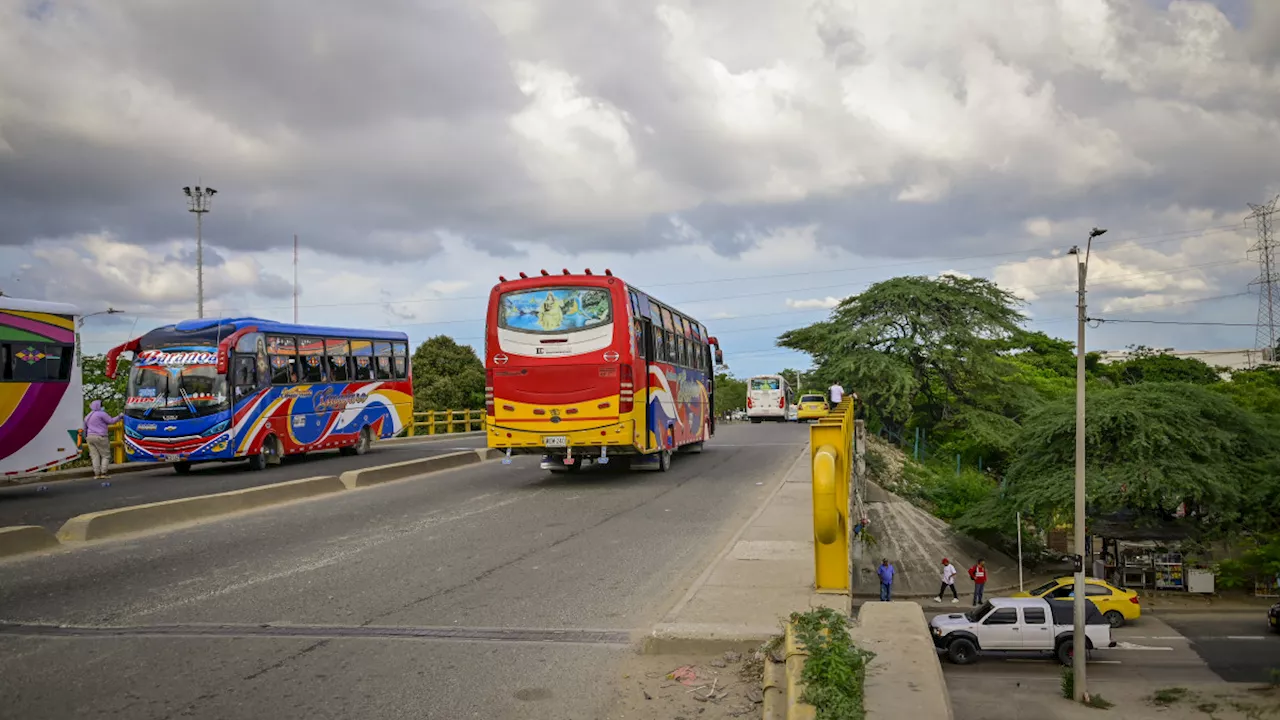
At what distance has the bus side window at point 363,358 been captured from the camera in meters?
27.0

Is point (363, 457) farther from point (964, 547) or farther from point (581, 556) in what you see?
point (964, 547)

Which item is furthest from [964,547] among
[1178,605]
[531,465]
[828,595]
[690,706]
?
[690,706]

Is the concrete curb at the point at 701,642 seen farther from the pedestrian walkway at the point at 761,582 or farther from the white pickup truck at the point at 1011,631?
the white pickup truck at the point at 1011,631

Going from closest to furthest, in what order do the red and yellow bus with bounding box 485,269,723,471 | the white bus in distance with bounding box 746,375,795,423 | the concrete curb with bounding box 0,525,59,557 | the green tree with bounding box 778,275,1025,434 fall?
the concrete curb with bounding box 0,525,59,557, the red and yellow bus with bounding box 485,269,723,471, the green tree with bounding box 778,275,1025,434, the white bus in distance with bounding box 746,375,795,423

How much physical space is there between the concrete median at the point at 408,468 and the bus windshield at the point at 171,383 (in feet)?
13.3

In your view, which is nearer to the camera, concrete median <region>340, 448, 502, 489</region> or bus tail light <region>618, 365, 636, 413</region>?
bus tail light <region>618, 365, 636, 413</region>

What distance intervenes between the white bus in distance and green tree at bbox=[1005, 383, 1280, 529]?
91.2 ft

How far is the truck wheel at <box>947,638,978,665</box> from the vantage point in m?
24.6

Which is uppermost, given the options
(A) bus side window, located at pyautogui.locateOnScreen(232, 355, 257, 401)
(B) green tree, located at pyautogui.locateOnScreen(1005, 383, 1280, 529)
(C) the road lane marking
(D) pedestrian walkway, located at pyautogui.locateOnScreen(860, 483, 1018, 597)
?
(A) bus side window, located at pyautogui.locateOnScreen(232, 355, 257, 401)

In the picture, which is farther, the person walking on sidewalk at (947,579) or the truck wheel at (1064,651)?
the person walking on sidewalk at (947,579)

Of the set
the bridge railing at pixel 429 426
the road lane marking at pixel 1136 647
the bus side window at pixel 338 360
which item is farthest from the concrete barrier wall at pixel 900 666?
the road lane marking at pixel 1136 647

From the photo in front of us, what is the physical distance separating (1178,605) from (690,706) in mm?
34373

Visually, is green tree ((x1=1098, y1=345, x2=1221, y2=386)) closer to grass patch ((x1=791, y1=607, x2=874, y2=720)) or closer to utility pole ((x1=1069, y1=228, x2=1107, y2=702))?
utility pole ((x1=1069, y1=228, x2=1107, y2=702))

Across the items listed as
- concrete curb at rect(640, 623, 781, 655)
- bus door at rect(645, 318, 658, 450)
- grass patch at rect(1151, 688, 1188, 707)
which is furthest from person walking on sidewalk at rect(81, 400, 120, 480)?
grass patch at rect(1151, 688, 1188, 707)
